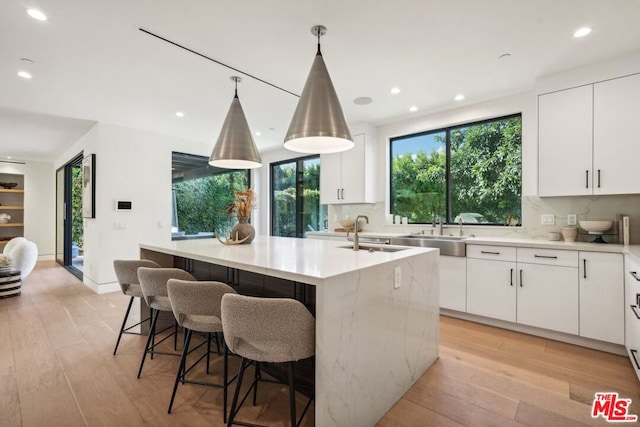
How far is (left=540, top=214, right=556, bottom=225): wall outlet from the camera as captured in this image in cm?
346

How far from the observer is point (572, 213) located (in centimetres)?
335

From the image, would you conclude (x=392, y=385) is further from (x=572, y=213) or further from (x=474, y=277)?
(x=572, y=213)

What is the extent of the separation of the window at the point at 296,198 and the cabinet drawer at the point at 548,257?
342 centimetres

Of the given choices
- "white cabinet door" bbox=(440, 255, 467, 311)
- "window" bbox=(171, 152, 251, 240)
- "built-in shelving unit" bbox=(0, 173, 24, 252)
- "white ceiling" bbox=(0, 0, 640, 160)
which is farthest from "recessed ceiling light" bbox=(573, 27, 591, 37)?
"built-in shelving unit" bbox=(0, 173, 24, 252)

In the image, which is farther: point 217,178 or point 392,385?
point 217,178

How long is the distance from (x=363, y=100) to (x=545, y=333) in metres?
3.19

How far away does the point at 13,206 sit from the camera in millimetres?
7738

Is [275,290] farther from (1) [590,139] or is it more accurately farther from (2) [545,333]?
(1) [590,139]

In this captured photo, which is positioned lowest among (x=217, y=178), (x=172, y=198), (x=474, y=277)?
(x=474, y=277)

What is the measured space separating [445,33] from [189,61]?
2.24 meters

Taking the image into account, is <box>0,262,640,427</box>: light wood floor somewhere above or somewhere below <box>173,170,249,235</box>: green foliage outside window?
below

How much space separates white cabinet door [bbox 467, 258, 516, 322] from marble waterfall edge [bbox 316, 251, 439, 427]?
1.28 metres

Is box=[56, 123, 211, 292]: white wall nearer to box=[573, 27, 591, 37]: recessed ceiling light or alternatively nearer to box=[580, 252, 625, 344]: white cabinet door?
box=[580, 252, 625, 344]: white cabinet door

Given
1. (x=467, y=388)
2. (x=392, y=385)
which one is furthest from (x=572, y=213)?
(x=392, y=385)
